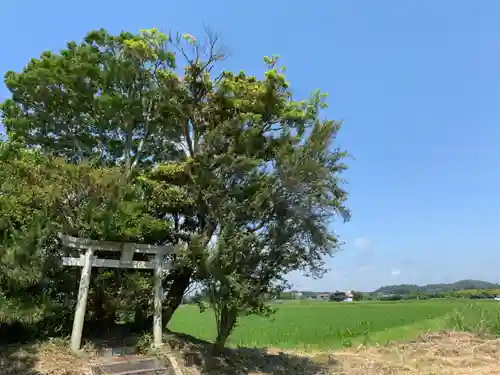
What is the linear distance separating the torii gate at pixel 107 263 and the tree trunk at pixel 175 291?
857 millimetres

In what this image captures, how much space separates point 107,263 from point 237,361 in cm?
376

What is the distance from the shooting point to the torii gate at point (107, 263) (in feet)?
29.0

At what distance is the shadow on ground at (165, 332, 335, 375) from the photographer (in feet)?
31.4

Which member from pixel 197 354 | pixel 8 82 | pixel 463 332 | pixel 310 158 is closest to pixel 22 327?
pixel 197 354

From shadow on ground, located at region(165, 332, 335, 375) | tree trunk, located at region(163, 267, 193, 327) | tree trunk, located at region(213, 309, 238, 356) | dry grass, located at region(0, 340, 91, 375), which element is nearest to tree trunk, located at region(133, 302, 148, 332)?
tree trunk, located at region(163, 267, 193, 327)

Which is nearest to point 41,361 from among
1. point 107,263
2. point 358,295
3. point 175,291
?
point 107,263

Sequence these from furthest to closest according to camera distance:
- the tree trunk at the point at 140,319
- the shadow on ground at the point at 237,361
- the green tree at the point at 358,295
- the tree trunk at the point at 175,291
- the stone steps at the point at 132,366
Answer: the green tree at the point at 358,295 < the tree trunk at the point at 175,291 < the tree trunk at the point at 140,319 < the shadow on ground at the point at 237,361 < the stone steps at the point at 132,366

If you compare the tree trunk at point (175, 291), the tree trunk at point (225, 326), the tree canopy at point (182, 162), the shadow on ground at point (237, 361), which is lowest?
the shadow on ground at point (237, 361)

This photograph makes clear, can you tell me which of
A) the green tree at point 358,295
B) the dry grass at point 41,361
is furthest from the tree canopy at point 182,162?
the green tree at point 358,295

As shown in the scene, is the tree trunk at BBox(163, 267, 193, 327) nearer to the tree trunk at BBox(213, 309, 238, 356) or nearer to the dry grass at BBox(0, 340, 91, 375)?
the tree trunk at BBox(213, 309, 238, 356)

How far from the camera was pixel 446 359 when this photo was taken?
1248 centimetres

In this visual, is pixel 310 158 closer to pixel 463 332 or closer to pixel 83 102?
pixel 83 102

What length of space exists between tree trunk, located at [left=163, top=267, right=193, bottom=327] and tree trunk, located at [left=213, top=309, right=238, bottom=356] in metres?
1.40

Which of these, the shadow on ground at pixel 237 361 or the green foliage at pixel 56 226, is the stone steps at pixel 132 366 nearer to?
the shadow on ground at pixel 237 361
